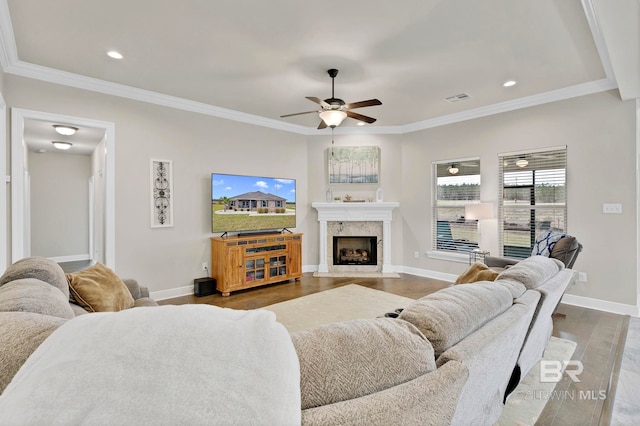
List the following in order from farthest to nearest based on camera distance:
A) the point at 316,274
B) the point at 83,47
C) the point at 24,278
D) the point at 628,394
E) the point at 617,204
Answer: the point at 316,274 → the point at 617,204 → the point at 83,47 → the point at 628,394 → the point at 24,278

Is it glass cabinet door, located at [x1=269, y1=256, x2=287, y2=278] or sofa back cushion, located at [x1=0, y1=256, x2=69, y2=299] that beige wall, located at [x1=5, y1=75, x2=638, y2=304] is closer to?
glass cabinet door, located at [x1=269, y1=256, x2=287, y2=278]

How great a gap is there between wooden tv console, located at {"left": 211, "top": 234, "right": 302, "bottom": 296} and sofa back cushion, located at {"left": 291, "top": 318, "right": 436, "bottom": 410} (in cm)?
385

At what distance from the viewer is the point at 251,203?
509 centimetres

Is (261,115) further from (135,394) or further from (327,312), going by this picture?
(135,394)

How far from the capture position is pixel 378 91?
4129 mm

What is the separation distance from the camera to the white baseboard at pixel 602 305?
366 cm

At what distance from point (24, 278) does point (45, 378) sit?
49.2 inches

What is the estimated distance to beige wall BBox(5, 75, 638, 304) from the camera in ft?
12.1

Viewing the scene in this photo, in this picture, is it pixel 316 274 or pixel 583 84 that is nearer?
pixel 583 84

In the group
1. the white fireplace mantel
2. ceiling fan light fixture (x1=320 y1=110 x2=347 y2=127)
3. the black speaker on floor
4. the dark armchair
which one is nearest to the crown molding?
the white fireplace mantel

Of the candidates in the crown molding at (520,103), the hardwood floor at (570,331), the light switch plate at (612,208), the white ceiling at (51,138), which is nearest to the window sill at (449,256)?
the hardwood floor at (570,331)

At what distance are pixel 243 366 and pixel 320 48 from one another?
9.97 feet

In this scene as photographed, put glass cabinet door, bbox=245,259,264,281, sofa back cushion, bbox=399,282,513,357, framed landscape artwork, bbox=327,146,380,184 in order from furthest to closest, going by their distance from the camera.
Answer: framed landscape artwork, bbox=327,146,380,184 → glass cabinet door, bbox=245,259,264,281 → sofa back cushion, bbox=399,282,513,357

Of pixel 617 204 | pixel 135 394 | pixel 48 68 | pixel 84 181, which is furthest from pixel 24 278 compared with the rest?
pixel 84 181
